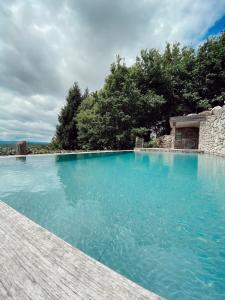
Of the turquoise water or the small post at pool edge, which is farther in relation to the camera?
the small post at pool edge

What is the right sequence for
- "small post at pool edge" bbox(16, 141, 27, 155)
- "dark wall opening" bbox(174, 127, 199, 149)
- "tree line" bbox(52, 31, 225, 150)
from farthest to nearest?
1. "tree line" bbox(52, 31, 225, 150)
2. "dark wall opening" bbox(174, 127, 199, 149)
3. "small post at pool edge" bbox(16, 141, 27, 155)

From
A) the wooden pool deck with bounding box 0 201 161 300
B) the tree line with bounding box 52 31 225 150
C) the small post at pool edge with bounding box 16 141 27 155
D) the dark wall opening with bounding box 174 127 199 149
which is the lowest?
the wooden pool deck with bounding box 0 201 161 300

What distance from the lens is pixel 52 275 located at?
1.18 m

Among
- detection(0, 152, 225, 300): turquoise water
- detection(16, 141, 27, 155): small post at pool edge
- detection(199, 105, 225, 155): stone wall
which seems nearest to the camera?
detection(0, 152, 225, 300): turquoise water

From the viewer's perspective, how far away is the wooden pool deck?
40.4 inches

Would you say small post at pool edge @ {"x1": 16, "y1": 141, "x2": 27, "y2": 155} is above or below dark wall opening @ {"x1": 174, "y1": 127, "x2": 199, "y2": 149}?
below

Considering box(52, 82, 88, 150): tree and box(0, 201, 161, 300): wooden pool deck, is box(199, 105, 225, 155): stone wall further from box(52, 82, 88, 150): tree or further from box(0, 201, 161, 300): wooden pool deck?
box(52, 82, 88, 150): tree

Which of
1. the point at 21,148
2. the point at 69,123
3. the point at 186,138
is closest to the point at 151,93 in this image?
the point at 186,138

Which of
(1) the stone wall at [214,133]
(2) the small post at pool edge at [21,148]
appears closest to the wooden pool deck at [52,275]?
(2) the small post at pool edge at [21,148]

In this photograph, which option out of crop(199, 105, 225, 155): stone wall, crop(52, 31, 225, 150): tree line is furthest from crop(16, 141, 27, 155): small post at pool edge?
crop(199, 105, 225, 155): stone wall

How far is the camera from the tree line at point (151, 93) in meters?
19.1

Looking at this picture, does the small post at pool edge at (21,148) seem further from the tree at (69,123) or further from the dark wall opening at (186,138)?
the tree at (69,123)

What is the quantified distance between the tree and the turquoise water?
19.3m

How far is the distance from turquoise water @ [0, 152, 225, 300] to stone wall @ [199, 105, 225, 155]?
265 inches
